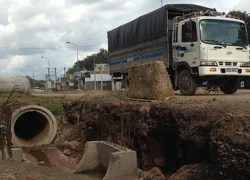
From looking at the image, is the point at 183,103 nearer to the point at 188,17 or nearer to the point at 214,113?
the point at 214,113

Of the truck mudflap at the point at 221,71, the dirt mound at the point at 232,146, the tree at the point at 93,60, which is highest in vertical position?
the tree at the point at 93,60

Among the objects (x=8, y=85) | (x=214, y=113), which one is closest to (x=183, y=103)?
(x=214, y=113)

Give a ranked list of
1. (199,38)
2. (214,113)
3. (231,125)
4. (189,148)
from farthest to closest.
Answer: (199,38), (189,148), (214,113), (231,125)

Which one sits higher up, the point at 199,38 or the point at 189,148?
the point at 199,38

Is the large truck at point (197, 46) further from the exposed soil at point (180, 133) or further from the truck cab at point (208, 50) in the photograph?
the exposed soil at point (180, 133)

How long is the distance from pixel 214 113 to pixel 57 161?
762 centimetres

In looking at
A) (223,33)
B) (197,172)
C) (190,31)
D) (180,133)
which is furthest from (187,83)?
(197,172)

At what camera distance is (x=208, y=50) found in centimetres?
1233

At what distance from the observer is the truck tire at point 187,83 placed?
509 inches

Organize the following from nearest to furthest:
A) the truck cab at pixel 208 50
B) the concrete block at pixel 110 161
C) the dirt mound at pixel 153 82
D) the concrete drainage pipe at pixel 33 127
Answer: the concrete block at pixel 110 161 < the dirt mound at pixel 153 82 < the truck cab at pixel 208 50 < the concrete drainage pipe at pixel 33 127

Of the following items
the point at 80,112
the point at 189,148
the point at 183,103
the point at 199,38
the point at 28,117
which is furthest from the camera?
the point at 28,117

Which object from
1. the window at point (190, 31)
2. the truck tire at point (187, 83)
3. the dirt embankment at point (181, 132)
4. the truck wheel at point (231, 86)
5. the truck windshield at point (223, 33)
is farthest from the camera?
the truck wheel at point (231, 86)

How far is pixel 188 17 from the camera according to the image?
13.4m

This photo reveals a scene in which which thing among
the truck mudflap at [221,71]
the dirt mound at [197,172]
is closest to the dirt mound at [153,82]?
the truck mudflap at [221,71]
